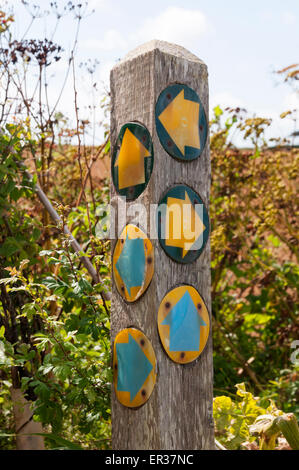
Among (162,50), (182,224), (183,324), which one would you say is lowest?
(183,324)

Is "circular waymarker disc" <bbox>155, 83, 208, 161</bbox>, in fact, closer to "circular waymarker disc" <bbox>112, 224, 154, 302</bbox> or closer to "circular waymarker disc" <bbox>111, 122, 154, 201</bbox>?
"circular waymarker disc" <bbox>111, 122, 154, 201</bbox>

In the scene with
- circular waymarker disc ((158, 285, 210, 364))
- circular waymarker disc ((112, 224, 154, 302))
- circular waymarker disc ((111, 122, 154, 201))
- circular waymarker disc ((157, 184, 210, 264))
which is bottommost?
circular waymarker disc ((158, 285, 210, 364))

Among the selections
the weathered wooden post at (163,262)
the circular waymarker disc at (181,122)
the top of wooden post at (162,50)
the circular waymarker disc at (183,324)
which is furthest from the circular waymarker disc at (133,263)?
the top of wooden post at (162,50)

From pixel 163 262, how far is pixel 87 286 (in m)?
0.48

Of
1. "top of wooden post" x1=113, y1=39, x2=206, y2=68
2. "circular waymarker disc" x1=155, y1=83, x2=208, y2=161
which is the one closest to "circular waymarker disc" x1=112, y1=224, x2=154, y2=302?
"circular waymarker disc" x1=155, y1=83, x2=208, y2=161

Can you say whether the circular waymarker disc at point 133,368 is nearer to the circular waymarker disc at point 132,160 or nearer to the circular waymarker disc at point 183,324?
the circular waymarker disc at point 183,324

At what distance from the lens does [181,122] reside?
190 centimetres

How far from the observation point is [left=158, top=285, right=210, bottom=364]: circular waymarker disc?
5.88 feet

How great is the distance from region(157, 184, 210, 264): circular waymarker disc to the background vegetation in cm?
50

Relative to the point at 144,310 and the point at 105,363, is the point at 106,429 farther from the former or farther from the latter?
the point at 144,310

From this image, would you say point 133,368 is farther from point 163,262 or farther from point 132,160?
point 132,160

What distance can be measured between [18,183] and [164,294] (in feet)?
4.23

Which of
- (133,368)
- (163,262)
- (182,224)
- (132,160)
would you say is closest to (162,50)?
(132,160)

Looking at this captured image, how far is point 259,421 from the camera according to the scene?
2.28 meters
